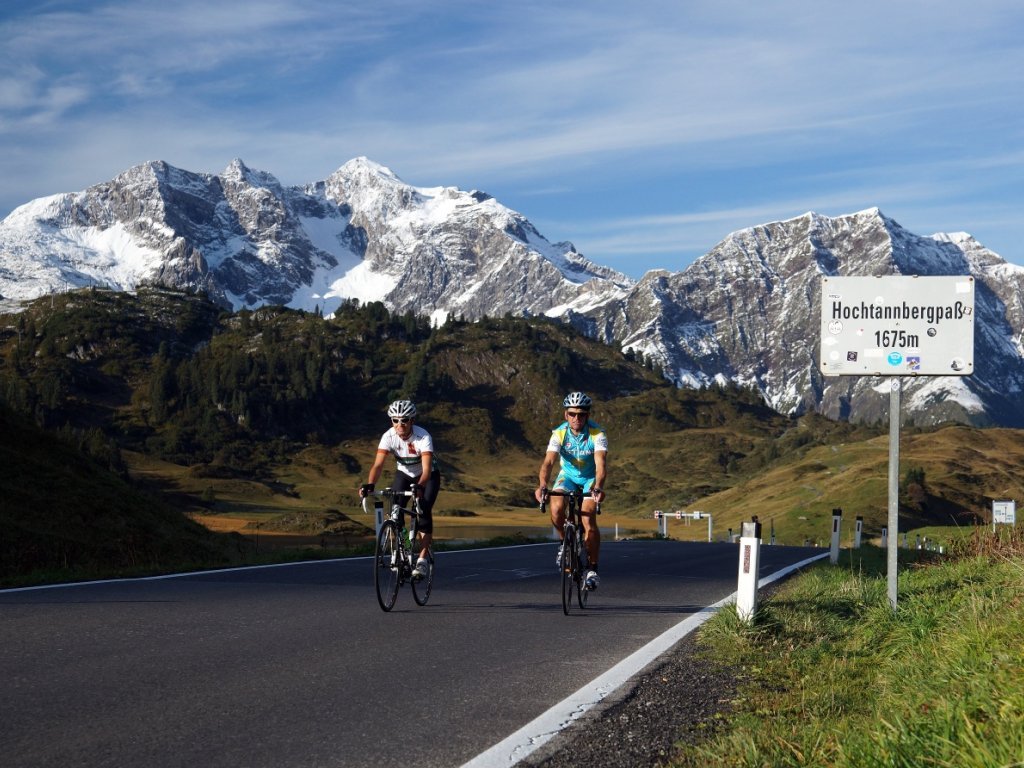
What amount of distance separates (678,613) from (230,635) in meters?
5.22

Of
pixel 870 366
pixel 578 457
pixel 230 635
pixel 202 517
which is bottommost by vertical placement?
pixel 202 517

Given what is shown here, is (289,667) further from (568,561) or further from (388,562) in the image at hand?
(568,561)

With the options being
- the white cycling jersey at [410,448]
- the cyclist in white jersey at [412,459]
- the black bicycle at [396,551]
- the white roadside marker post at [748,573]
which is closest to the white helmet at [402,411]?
the cyclist in white jersey at [412,459]

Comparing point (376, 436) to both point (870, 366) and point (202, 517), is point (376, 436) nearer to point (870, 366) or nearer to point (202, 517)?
point (202, 517)

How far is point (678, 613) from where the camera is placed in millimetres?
12906

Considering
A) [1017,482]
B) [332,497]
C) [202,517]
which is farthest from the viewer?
[332,497]

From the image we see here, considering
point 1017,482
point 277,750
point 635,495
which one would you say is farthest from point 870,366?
point 635,495

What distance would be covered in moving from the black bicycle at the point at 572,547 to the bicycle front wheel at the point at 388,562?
1657mm

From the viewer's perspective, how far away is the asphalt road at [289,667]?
20.3 ft

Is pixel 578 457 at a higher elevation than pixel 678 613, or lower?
higher

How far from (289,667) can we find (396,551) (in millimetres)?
3915

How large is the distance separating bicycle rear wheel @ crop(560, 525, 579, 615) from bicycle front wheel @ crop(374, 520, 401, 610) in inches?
70.2

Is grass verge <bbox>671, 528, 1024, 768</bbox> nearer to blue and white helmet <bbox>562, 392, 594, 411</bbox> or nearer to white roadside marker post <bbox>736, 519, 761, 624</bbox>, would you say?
white roadside marker post <bbox>736, 519, 761, 624</bbox>

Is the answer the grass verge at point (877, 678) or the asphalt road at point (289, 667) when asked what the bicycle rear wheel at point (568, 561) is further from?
the grass verge at point (877, 678)
